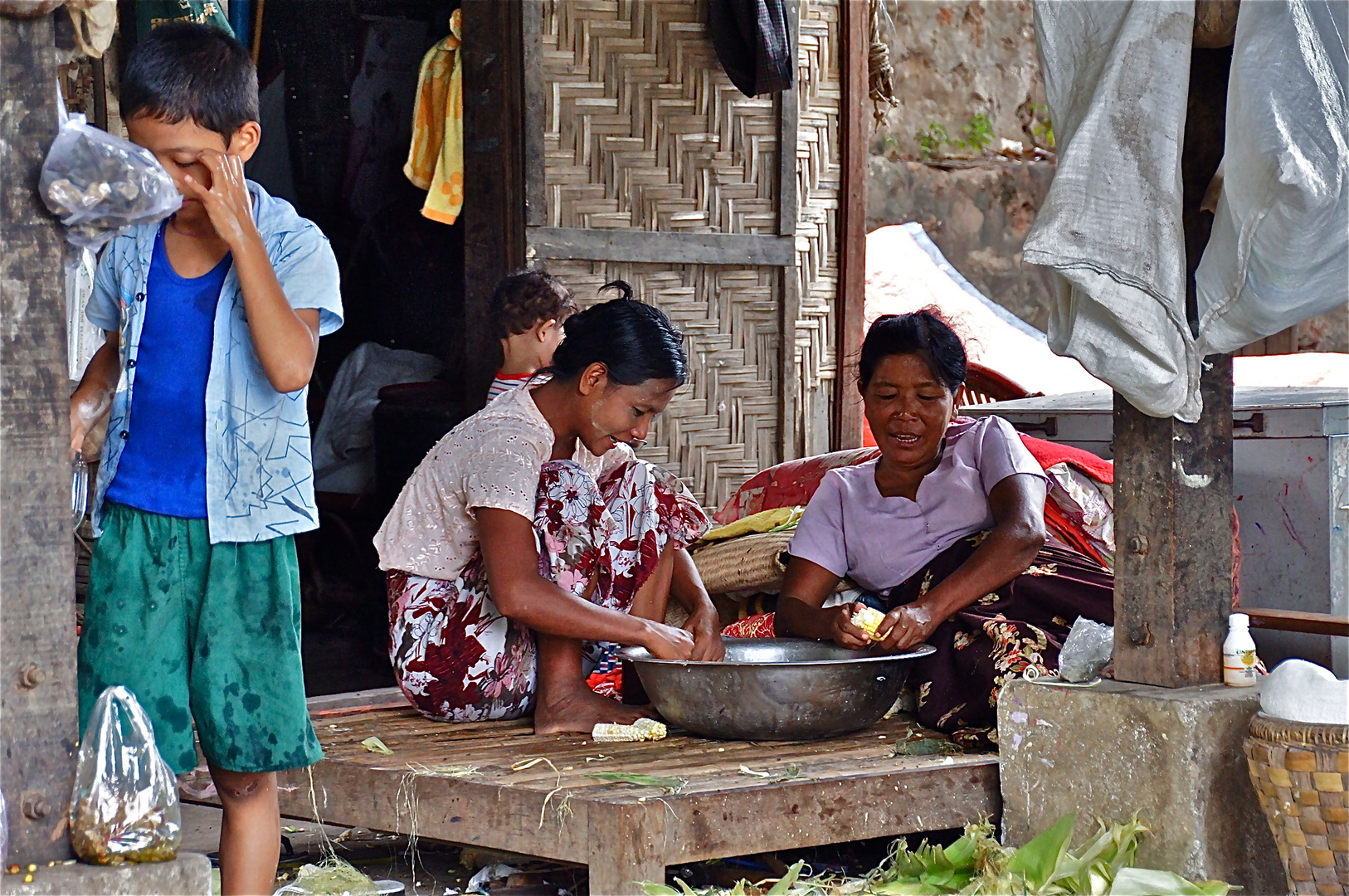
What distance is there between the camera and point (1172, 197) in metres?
2.56

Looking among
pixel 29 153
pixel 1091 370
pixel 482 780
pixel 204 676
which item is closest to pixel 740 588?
pixel 482 780

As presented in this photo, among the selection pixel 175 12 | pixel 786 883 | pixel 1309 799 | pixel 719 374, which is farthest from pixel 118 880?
pixel 175 12

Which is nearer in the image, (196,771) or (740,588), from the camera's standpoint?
(196,771)

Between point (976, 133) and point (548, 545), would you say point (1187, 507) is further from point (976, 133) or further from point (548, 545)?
point (976, 133)

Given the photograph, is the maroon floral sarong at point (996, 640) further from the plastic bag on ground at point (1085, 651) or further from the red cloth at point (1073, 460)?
the red cloth at point (1073, 460)

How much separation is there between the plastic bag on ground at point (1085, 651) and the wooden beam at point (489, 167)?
2276mm

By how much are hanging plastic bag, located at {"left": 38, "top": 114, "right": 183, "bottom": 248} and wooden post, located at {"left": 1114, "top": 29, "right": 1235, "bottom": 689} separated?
181cm

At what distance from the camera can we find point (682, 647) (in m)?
3.17

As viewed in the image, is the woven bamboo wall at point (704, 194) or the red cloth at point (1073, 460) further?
the woven bamboo wall at point (704, 194)

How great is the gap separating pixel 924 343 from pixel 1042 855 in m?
1.34

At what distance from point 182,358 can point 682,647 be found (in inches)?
51.8

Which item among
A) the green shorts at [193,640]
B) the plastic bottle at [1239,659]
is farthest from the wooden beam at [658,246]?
the plastic bottle at [1239,659]

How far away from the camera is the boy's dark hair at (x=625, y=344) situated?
10.7 ft

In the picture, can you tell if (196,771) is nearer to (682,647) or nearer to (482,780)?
(482,780)
